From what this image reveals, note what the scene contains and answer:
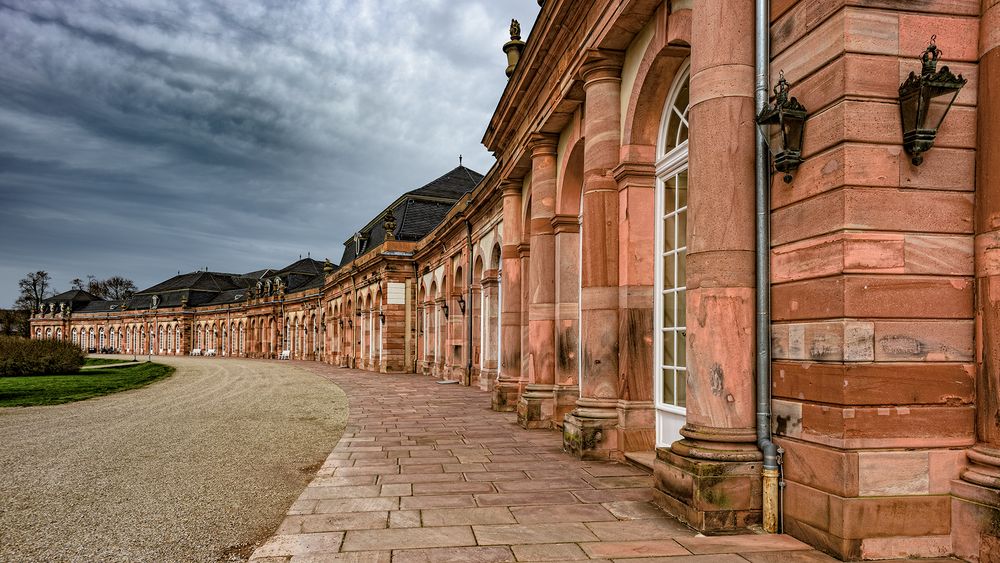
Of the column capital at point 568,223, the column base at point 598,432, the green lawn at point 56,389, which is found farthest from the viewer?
the green lawn at point 56,389

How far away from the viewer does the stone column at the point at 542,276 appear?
10.7m

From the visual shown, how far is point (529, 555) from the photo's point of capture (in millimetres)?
4230

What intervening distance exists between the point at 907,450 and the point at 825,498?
1.90 feet

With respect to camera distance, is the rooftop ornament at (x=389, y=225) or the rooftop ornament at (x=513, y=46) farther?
the rooftop ornament at (x=389, y=225)

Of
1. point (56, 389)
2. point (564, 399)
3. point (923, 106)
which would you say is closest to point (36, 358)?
point (56, 389)

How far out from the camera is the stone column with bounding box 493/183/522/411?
13.1m

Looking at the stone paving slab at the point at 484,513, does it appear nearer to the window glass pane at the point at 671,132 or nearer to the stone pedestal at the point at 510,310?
the window glass pane at the point at 671,132

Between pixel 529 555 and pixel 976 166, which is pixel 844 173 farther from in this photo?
pixel 529 555

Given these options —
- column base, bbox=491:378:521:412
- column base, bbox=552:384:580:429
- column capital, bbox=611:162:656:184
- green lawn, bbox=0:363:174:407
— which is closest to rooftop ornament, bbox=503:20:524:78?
column base, bbox=491:378:521:412

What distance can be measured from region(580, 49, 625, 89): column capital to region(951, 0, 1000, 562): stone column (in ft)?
13.9

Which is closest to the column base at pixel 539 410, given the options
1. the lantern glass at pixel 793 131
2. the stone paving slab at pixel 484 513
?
the stone paving slab at pixel 484 513

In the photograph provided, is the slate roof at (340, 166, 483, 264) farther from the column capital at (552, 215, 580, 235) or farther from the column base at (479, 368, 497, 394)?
the column capital at (552, 215, 580, 235)

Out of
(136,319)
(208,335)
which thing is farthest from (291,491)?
(136,319)

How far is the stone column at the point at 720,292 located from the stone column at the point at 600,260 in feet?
8.52
